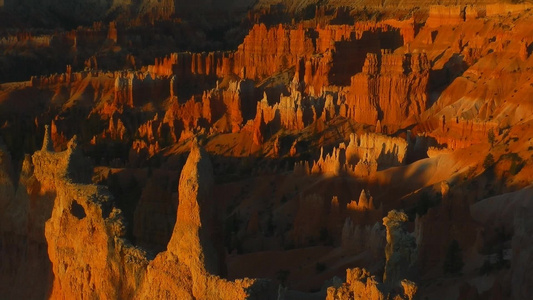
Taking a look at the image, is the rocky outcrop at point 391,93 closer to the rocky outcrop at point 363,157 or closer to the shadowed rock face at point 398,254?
the rocky outcrop at point 363,157

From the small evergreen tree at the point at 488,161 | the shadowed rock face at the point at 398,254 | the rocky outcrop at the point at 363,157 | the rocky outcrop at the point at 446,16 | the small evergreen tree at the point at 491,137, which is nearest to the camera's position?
the shadowed rock face at the point at 398,254

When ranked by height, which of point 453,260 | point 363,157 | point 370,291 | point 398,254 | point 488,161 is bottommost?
point 453,260

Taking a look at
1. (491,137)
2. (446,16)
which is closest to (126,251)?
(491,137)

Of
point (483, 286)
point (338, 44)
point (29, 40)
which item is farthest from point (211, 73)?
point (483, 286)

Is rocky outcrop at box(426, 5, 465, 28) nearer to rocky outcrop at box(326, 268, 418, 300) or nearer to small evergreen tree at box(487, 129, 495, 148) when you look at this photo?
small evergreen tree at box(487, 129, 495, 148)

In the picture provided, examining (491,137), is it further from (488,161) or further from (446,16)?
(446,16)

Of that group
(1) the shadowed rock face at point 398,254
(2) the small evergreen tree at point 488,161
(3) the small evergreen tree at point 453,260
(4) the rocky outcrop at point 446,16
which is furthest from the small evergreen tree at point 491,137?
(4) the rocky outcrop at point 446,16

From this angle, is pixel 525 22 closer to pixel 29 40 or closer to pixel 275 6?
pixel 29 40

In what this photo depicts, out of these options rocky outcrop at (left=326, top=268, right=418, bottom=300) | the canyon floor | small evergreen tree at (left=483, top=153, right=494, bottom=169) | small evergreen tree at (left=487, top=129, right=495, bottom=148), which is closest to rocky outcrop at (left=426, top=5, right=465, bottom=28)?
the canyon floor
